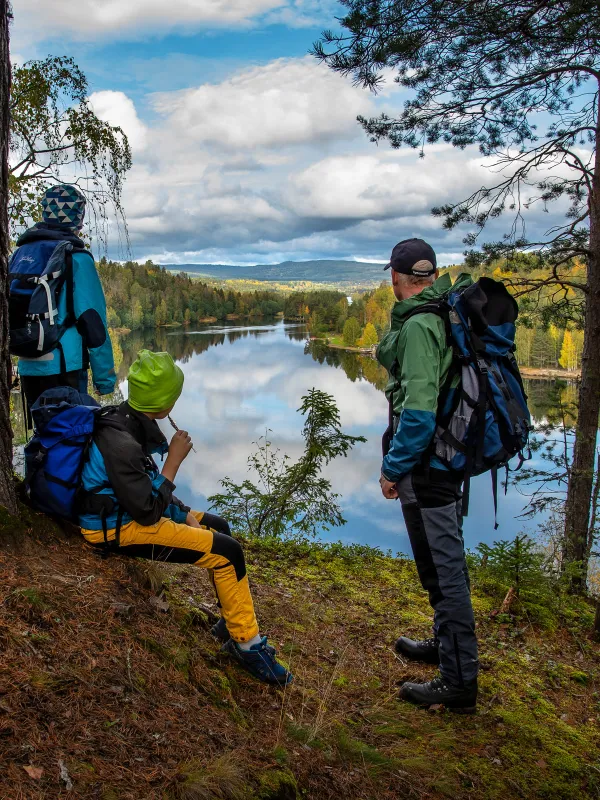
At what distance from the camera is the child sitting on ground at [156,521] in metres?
2.69

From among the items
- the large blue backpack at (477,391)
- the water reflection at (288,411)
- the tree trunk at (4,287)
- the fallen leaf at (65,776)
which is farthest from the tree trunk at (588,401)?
the fallen leaf at (65,776)

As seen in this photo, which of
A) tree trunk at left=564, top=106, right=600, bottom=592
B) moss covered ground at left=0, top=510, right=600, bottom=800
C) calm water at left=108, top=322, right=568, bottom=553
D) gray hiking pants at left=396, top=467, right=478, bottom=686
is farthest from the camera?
calm water at left=108, top=322, right=568, bottom=553

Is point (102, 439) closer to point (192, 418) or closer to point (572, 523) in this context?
point (572, 523)

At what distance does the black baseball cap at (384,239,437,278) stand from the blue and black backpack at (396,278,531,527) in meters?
0.23

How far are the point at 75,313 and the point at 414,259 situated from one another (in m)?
1.91

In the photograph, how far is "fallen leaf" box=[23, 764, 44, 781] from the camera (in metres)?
1.65

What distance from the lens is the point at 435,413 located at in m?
2.76

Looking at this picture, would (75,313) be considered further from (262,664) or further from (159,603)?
(262,664)

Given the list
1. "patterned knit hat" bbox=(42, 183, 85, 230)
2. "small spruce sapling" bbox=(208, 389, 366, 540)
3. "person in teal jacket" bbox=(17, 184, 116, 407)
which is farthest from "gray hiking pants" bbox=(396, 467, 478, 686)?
"small spruce sapling" bbox=(208, 389, 366, 540)

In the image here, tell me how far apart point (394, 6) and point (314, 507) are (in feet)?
20.7

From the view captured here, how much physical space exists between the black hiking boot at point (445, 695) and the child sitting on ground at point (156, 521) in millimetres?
715

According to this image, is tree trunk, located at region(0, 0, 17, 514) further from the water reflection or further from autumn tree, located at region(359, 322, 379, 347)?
autumn tree, located at region(359, 322, 379, 347)

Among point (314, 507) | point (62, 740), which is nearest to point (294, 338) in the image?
point (314, 507)

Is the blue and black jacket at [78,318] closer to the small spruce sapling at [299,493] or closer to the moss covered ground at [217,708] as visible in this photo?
the moss covered ground at [217,708]
